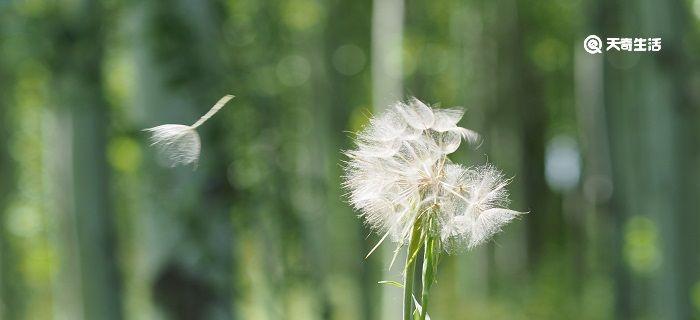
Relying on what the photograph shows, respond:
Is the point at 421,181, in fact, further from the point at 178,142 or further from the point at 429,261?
the point at 178,142

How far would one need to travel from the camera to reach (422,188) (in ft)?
A: 3.73

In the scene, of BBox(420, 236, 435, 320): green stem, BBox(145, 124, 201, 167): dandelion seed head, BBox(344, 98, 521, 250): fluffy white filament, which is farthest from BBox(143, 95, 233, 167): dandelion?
BBox(420, 236, 435, 320): green stem

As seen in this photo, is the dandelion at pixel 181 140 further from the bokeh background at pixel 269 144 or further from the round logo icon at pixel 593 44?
the round logo icon at pixel 593 44

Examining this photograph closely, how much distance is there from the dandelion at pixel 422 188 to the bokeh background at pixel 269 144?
0.05m

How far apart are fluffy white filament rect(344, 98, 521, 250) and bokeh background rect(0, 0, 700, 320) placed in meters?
0.05

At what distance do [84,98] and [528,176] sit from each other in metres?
19.0

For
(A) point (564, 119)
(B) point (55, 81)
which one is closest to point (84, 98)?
(B) point (55, 81)

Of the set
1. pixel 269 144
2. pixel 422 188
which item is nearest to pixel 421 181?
pixel 422 188

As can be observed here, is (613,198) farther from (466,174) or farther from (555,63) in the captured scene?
(555,63)

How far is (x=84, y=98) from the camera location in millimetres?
5598

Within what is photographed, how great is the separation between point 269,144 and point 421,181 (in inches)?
189

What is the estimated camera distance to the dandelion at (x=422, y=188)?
1071 millimetres

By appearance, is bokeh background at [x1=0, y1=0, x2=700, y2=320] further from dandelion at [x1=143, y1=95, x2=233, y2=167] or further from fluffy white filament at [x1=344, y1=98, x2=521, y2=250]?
dandelion at [x1=143, y1=95, x2=233, y2=167]

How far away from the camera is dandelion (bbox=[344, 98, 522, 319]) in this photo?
3.51ft
